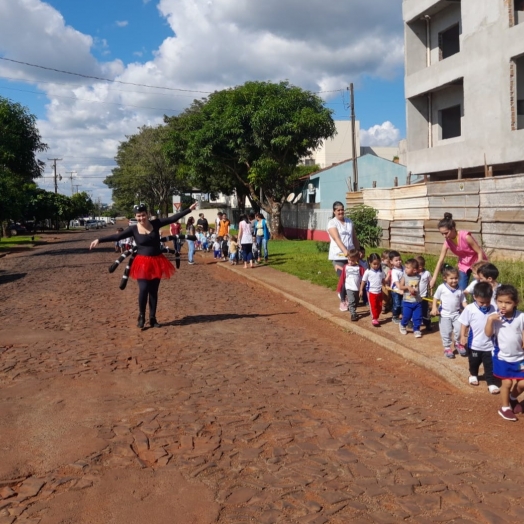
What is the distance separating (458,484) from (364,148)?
183 feet

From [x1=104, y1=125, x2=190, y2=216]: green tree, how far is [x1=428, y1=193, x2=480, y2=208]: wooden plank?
34793mm

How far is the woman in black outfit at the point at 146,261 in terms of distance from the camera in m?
9.27

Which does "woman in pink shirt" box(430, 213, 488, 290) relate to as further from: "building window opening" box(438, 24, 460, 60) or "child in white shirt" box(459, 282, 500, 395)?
"building window opening" box(438, 24, 460, 60)

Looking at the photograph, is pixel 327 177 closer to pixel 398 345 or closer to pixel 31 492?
pixel 398 345

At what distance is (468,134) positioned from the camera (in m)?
20.7

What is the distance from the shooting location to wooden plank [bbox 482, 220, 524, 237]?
14164mm

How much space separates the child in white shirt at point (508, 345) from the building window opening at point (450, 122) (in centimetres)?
1938

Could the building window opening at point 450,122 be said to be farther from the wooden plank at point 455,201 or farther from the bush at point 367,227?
the wooden plank at point 455,201

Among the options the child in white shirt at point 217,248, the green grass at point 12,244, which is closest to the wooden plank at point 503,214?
the child in white shirt at point 217,248

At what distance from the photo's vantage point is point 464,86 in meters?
20.5

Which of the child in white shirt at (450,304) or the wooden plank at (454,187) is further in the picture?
the wooden plank at (454,187)

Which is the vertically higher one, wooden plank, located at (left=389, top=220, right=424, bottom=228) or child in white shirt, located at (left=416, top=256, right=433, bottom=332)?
wooden plank, located at (left=389, top=220, right=424, bottom=228)

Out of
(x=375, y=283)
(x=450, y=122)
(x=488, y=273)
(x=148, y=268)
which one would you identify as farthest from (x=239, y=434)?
(x=450, y=122)

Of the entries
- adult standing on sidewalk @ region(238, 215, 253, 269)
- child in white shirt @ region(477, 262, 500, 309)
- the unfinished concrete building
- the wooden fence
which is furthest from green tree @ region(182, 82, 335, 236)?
child in white shirt @ region(477, 262, 500, 309)
